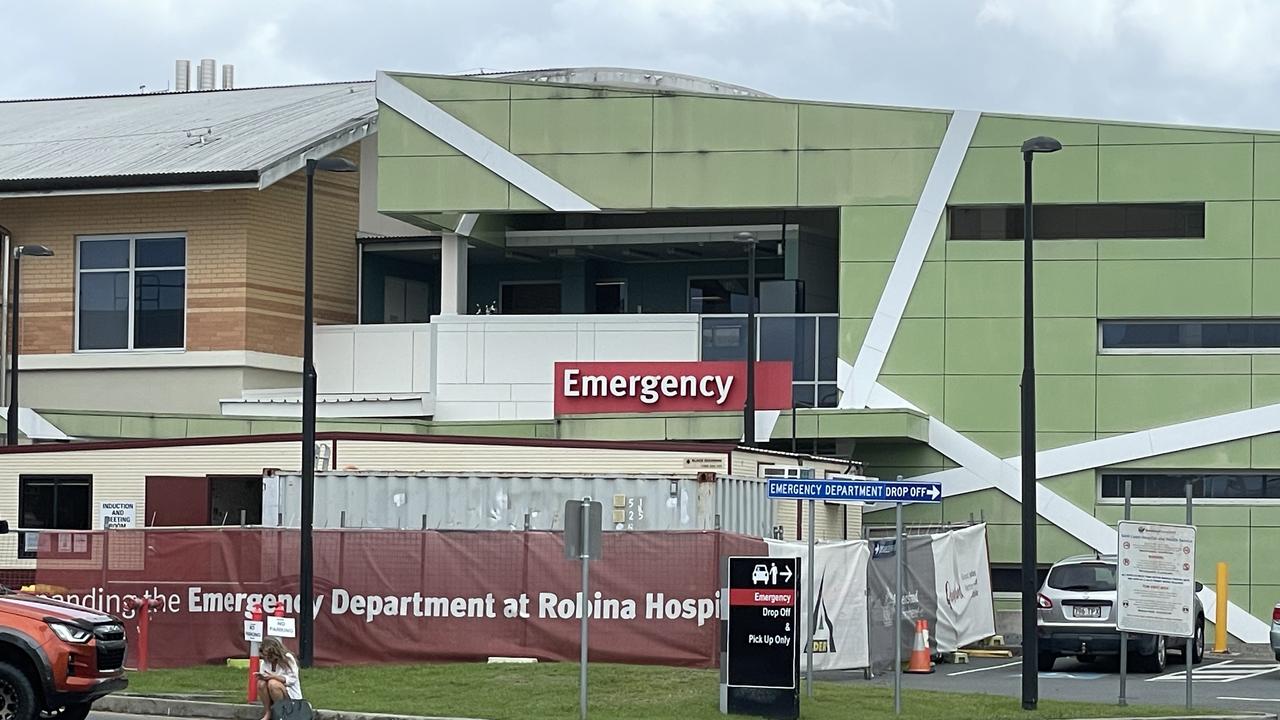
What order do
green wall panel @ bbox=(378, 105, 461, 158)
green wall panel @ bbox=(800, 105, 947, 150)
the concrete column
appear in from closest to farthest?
green wall panel @ bbox=(800, 105, 947, 150)
green wall panel @ bbox=(378, 105, 461, 158)
the concrete column

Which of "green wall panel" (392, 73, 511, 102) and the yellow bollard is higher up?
"green wall panel" (392, 73, 511, 102)

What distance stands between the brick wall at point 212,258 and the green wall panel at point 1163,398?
17.7 meters

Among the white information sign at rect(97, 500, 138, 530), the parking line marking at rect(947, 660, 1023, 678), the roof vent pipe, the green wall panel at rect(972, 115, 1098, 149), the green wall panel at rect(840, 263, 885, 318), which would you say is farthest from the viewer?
the roof vent pipe

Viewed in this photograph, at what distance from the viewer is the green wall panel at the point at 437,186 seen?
137ft

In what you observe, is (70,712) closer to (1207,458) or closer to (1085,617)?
(1085,617)

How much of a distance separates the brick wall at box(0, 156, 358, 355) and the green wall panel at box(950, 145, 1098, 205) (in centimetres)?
1496

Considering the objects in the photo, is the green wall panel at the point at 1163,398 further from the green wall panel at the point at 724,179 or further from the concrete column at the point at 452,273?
the concrete column at the point at 452,273

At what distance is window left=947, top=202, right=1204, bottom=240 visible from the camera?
39.7 metres

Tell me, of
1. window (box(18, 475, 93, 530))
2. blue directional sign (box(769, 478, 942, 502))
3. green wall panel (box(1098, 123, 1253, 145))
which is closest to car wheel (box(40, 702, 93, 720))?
blue directional sign (box(769, 478, 942, 502))

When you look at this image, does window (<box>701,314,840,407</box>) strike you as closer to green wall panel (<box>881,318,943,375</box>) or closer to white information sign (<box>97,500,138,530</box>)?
green wall panel (<box>881,318,943,375</box>)

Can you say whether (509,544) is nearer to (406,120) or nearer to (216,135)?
(406,120)

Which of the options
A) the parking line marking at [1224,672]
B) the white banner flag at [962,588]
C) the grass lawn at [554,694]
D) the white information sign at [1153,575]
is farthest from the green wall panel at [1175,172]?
the white information sign at [1153,575]

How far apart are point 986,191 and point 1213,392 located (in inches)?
233

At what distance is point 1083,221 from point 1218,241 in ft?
8.58
